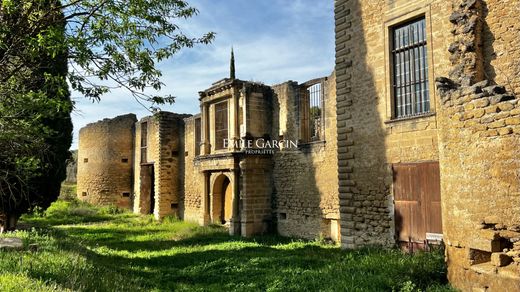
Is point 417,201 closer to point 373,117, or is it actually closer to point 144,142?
point 373,117

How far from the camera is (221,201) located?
696 inches

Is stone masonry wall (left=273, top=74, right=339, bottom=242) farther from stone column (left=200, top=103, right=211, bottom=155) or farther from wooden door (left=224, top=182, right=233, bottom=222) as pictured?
stone column (left=200, top=103, right=211, bottom=155)

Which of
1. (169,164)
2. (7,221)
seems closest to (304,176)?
(7,221)

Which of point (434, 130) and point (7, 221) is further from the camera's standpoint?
point (7, 221)

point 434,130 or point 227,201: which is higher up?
point 434,130

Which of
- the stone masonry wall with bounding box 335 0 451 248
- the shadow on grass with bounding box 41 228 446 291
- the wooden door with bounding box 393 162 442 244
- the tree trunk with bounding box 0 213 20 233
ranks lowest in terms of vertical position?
the shadow on grass with bounding box 41 228 446 291

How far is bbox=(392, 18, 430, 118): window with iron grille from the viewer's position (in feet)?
27.6

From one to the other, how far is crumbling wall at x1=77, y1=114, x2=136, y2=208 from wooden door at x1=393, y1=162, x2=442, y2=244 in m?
21.6

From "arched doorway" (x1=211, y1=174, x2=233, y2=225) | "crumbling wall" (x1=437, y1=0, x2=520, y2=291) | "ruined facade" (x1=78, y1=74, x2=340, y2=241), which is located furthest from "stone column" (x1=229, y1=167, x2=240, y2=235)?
"crumbling wall" (x1=437, y1=0, x2=520, y2=291)

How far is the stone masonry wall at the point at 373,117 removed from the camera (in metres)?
8.11

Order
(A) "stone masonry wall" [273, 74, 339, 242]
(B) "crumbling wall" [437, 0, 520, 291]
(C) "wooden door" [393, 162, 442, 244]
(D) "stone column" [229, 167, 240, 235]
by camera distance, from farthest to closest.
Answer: (D) "stone column" [229, 167, 240, 235] → (A) "stone masonry wall" [273, 74, 339, 242] → (C) "wooden door" [393, 162, 442, 244] → (B) "crumbling wall" [437, 0, 520, 291]

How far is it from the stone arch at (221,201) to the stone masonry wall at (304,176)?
2.99 m

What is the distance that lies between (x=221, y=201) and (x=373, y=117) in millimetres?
9899

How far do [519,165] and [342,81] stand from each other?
5296 mm
